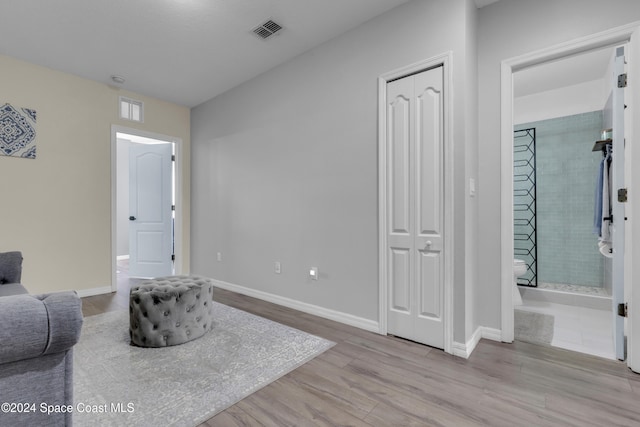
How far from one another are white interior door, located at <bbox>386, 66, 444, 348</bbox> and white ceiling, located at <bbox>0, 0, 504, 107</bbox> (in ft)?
2.77

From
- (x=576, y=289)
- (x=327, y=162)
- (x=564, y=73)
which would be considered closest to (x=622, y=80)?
(x=564, y=73)

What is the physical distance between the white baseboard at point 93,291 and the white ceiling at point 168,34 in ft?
8.82

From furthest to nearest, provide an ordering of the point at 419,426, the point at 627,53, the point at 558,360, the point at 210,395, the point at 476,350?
the point at 476,350 → the point at 558,360 → the point at 627,53 → the point at 210,395 → the point at 419,426

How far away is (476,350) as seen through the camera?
233 centimetres

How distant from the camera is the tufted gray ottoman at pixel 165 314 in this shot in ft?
7.76

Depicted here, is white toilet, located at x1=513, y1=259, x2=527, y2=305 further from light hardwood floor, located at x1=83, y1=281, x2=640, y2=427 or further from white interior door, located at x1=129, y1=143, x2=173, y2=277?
white interior door, located at x1=129, y1=143, x2=173, y2=277

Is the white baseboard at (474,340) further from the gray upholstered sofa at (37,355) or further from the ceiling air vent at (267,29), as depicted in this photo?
the ceiling air vent at (267,29)

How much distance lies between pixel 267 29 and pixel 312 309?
2.77 meters

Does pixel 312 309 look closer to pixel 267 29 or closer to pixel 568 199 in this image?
pixel 267 29

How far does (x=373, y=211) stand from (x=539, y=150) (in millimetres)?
3091

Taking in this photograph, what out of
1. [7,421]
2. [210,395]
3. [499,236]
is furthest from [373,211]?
[7,421]

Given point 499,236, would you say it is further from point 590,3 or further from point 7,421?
point 7,421

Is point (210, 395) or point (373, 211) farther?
point (373, 211)

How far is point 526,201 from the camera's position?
4344 millimetres
